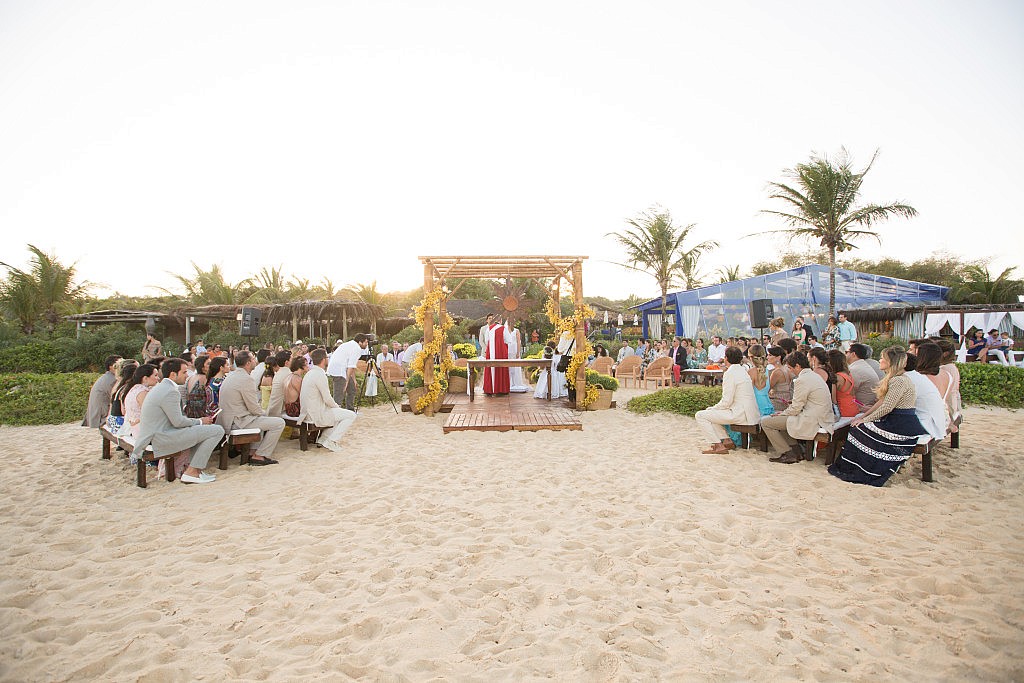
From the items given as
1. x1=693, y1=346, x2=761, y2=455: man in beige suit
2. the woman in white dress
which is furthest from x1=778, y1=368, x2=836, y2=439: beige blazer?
the woman in white dress

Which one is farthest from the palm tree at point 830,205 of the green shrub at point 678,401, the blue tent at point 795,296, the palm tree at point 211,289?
the palm tree at point 211,289

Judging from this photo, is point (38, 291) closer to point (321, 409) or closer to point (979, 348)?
point (321, 409)

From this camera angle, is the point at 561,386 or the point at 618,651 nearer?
the point at 618,651

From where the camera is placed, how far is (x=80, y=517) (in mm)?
4504

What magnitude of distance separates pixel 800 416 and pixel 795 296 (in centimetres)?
1910

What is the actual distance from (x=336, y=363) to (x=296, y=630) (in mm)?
7523

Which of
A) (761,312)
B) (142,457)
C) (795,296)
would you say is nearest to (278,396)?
(142,457)

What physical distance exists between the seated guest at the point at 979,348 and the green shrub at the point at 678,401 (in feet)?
28.1

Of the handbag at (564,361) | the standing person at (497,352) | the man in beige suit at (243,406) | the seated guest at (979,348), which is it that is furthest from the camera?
the seated guest at (979,348)

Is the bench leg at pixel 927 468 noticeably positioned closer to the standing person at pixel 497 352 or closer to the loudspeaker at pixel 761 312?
the standing person at pixel 497 352

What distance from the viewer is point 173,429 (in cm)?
552

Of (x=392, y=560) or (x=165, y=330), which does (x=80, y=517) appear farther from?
(x=165, y=330)

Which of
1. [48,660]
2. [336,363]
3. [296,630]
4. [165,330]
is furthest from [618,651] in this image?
[165,330]

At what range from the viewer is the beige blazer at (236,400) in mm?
6293
